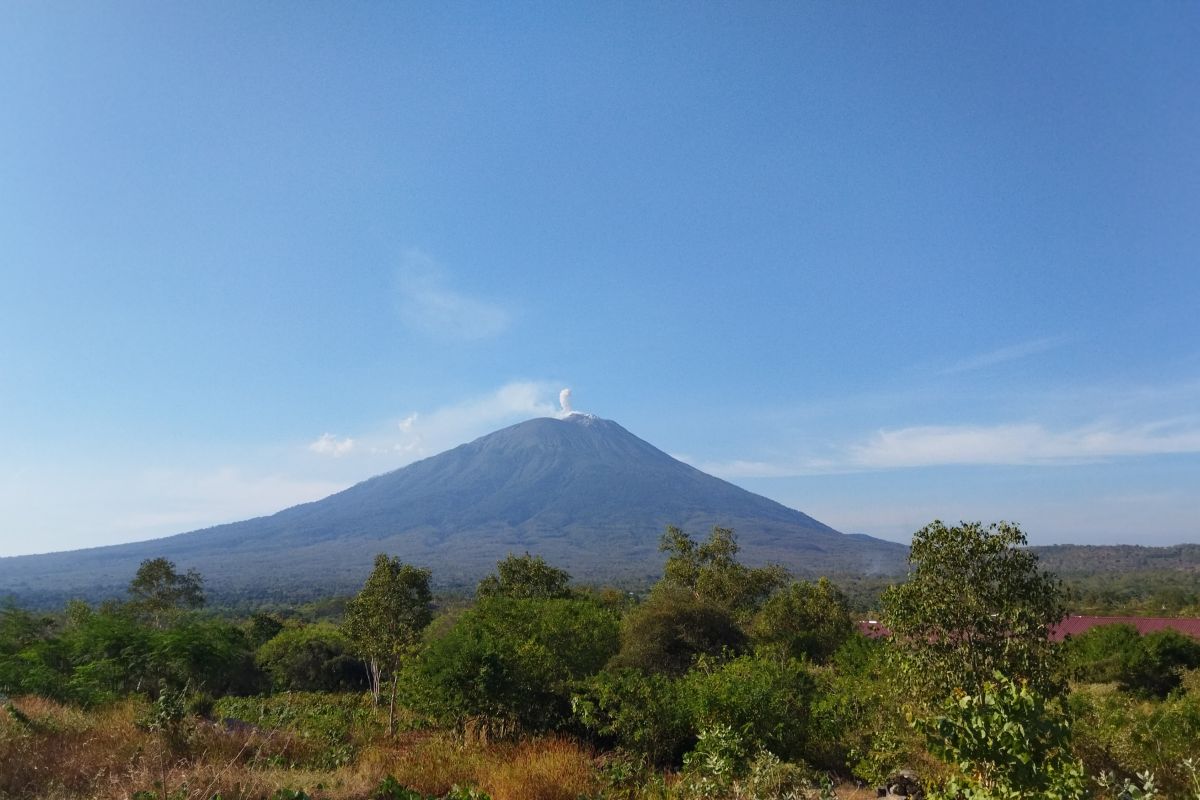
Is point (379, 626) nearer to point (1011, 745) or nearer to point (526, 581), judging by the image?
point (526, 581)

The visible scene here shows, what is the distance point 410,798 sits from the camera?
252 inches

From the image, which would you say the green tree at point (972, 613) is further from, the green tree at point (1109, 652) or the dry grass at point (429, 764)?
the green tree at point (1109, 652)

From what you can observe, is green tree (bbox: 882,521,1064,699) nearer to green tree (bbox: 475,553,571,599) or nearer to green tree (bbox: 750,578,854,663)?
green tree (bbox: 750,578,854,663)

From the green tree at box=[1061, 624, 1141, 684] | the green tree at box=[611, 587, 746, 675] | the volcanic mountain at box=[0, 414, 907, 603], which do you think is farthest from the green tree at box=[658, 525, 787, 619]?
the volcanic mountain at box=[0, 414, 907, 603]

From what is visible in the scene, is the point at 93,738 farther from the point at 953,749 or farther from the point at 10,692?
the point at 953,749

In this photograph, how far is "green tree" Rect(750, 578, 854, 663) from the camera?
25.8 meters

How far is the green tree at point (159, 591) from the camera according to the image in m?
38.2

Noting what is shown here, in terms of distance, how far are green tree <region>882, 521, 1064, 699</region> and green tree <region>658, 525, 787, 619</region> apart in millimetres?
22498

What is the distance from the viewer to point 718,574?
98.1 ft

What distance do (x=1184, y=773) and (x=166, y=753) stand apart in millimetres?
11368

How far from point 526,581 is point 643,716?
20.1 metres

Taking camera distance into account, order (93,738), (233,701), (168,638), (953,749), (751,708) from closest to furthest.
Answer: (953,749), (93,738), (751,708), (168,638), (233,701)

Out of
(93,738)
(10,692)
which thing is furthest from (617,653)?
(10,692)

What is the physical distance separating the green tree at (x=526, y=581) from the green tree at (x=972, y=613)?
73.1ft
